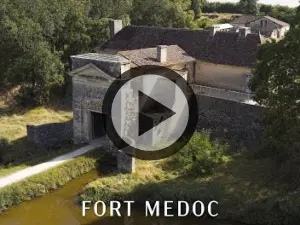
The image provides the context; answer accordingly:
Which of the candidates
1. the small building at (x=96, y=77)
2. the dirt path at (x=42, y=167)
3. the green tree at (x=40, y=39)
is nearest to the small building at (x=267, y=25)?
the green tree at (x=40, y=39)

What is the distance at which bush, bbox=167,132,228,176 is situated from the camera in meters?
25.4

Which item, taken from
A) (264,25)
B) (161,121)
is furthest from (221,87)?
(264,25)

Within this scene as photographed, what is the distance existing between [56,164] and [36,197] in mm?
2965

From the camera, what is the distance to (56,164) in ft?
86.5

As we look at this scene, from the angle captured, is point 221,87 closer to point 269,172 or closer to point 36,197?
point 269,172

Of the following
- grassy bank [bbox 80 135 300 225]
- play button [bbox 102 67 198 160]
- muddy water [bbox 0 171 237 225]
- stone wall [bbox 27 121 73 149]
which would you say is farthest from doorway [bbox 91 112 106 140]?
muddy water [bbox 0 171 237 225]

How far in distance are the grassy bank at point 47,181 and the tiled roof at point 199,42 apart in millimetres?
13253

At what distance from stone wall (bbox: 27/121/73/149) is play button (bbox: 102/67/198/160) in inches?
175

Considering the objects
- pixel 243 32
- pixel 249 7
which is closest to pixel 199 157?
pixel 243 32

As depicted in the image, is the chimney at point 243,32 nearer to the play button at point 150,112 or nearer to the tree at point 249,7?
the play button at point 150,112

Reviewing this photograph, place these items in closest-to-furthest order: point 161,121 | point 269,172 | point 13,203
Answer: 1. point 13,203
2. point 269,172
3. point 161,121

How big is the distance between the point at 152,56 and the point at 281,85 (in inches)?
507

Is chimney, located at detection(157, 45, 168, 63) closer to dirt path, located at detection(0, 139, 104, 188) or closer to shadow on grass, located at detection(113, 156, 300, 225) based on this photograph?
dirt path, located at detection(0, 139, 104, 188)

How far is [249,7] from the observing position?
87.1m
